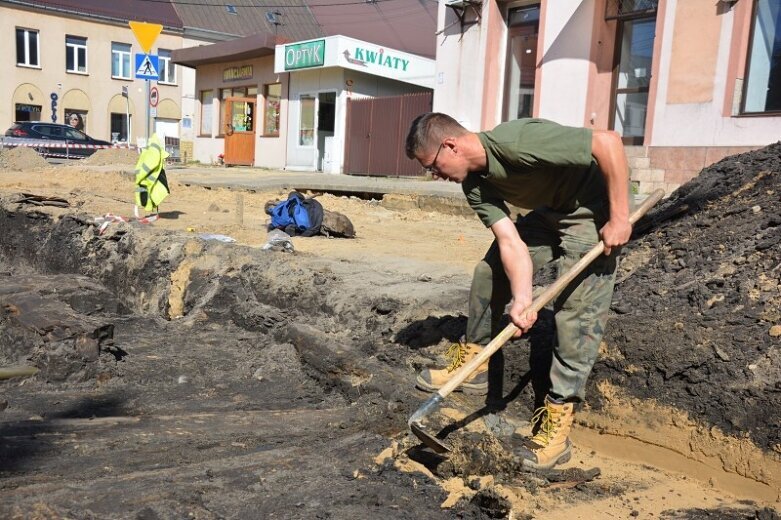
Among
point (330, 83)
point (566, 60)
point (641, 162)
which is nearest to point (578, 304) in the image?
point (641, 162)

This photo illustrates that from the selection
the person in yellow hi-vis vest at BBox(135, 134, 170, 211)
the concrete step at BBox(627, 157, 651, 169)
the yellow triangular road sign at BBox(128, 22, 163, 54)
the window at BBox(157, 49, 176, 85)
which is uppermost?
the window at BBox(157, 49, 176, 85)

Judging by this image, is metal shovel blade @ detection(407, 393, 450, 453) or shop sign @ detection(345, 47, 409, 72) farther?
shop sign @ detection(345, 47, 409, 72)

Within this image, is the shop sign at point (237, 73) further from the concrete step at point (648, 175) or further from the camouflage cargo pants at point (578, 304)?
the camouflage cargo pants at point (578, 304)

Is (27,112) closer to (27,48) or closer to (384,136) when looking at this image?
(27,48)

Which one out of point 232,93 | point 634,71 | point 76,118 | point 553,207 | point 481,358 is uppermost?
point 232,93

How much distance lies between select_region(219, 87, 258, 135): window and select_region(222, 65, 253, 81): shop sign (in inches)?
15.1

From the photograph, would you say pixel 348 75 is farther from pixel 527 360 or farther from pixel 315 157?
pixel 527 360

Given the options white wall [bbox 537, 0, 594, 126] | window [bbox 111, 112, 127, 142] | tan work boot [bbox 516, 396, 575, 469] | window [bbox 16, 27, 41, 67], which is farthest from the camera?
window [bbox 111, 112, 127, 142]

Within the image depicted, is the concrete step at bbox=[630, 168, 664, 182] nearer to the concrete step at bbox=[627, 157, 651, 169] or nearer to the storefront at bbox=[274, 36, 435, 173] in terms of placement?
the concrete step at bbox=[627, 157, 651, 169]

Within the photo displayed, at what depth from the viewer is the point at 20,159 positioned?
1761 cm

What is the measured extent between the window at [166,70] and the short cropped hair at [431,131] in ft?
112

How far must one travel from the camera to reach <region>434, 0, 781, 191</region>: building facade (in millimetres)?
10062

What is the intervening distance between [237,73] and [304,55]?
15.1ft

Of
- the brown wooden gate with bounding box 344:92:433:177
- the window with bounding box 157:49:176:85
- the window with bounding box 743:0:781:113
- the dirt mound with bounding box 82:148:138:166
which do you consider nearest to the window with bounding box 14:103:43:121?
the window with bounding box 157:49:176:85
